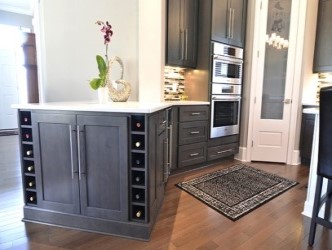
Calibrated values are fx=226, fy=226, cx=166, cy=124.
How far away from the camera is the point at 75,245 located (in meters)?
1.61

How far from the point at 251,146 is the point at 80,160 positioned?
9.17ft

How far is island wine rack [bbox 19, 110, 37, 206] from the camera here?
1.82 metres

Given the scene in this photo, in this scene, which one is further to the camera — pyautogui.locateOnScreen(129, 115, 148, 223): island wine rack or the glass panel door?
the glass panel door

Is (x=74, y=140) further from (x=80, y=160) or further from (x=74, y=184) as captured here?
(x=74, y=184)

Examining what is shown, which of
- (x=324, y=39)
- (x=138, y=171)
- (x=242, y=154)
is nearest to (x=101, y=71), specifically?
(x=138, y=171)

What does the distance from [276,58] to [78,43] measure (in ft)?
9.33

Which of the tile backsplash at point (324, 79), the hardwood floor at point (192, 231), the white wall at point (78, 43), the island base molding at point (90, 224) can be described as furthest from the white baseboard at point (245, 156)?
the island base molding at point (90, 224)

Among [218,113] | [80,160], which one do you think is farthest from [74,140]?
[218,113]

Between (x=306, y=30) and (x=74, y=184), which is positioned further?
(x=306, y=30)

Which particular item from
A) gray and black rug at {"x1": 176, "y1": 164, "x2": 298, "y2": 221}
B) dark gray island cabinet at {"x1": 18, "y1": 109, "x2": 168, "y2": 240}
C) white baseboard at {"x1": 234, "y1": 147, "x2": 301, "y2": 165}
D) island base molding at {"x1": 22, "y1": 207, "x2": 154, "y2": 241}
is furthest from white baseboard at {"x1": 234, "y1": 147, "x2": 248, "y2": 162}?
island base molding at {"x1": 22, "y1": 207, "x2": 154, "y2": 241}

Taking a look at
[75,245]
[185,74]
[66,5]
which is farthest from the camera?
[185,74]

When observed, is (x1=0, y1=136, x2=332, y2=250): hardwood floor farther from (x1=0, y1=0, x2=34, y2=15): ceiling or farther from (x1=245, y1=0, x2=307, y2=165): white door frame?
(x1=0, y1=0, x2=34, y2=15): ceiling

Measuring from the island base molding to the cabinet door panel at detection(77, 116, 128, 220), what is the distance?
0.20ft

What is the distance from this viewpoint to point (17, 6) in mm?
5473
